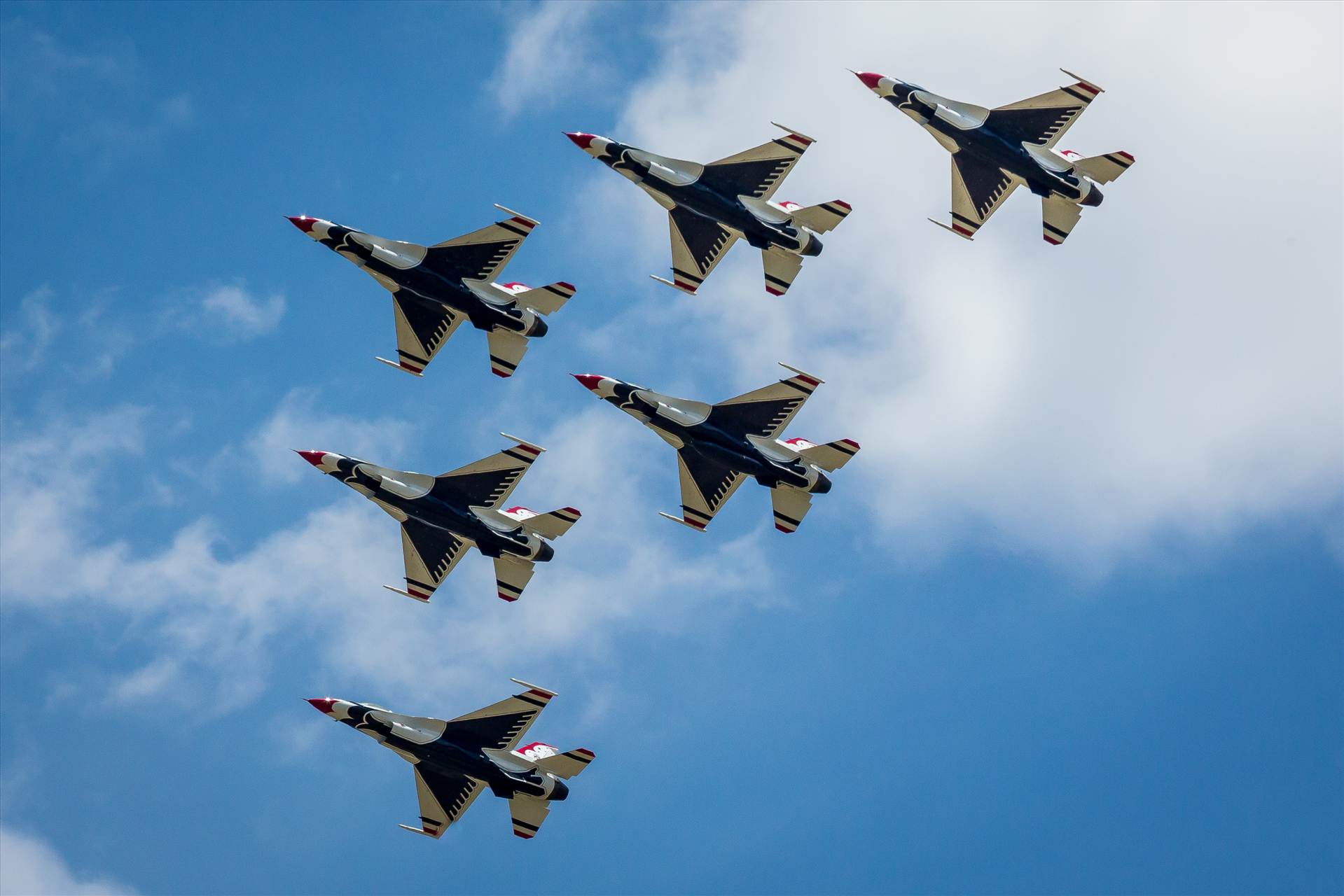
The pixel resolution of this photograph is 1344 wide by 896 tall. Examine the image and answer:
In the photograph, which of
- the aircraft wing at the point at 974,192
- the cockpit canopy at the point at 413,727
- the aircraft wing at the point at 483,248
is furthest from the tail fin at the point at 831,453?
the cockpit canopy at the point at 413,727

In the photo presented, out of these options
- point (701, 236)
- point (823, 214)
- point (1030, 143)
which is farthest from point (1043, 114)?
point (701, 236)

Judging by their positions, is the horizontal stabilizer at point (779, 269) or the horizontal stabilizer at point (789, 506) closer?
the horizontal stabilizer at point (789, 506)

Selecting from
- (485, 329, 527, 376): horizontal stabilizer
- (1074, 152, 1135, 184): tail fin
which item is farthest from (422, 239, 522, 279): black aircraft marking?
(1074, 152, 1135, 184): tail fin

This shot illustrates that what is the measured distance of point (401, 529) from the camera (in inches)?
4924

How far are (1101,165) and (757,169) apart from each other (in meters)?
17.1

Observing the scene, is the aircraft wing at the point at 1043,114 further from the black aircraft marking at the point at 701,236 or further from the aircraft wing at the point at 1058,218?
the black aircraft marking at the point at 701,236

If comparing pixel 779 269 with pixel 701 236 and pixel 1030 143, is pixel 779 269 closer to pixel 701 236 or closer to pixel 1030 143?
pixel 701 236

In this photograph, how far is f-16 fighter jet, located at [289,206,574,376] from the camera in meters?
123

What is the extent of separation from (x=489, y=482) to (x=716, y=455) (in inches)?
442

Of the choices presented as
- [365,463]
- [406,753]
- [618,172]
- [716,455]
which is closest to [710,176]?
[618,172]

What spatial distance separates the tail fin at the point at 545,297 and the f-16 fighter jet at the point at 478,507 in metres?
6.64

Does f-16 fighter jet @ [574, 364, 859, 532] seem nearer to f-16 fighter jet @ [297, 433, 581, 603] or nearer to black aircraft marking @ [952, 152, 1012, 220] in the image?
f-16 fighter jet @ [297, 433, 581, 603]

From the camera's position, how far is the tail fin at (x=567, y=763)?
395ft

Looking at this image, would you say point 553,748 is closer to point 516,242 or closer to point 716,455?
point 716,455
